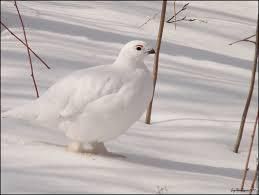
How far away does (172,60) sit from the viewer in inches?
313

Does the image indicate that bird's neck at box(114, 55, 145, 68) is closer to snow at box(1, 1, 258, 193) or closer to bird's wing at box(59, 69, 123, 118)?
bird's wing at box(59, 69, 123, 118)

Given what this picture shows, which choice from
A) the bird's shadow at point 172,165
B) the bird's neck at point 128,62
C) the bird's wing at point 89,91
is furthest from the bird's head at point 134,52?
the bird's shadow at point 172,165

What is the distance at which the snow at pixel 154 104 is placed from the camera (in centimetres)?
347

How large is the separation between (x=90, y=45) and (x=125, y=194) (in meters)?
4.79

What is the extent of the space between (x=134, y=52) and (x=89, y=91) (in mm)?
395

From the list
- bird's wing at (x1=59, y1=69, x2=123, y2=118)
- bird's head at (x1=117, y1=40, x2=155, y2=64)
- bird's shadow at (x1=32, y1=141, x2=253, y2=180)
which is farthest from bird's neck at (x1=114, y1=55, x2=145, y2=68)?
bird's shadow at (x1=32, y1=141, x2=253, y2=180)

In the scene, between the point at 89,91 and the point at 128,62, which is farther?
the point at 128,62

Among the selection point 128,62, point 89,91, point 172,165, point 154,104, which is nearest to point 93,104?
point 89,91

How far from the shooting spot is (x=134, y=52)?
12.8ft

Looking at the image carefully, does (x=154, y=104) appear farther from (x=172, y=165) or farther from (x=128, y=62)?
(x=128, y=62)

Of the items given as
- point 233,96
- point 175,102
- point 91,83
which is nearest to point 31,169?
point 91,83

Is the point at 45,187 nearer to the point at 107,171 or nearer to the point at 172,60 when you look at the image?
the point at 107,171

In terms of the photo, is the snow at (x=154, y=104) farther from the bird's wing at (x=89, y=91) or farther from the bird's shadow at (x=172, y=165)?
the bird's wing at (x=89, y=91)

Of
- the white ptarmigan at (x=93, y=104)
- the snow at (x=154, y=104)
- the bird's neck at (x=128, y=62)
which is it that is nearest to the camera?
the snow at (x=154, y=104)
